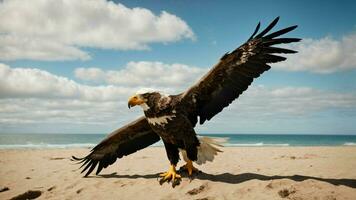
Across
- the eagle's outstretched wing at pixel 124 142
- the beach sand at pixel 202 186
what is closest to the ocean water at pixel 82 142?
the eagle's outstretched wing at pixel 124 142

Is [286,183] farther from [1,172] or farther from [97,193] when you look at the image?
[1,172]

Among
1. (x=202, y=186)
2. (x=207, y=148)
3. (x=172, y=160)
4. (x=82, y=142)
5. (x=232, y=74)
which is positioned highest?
(x=232, y=74)

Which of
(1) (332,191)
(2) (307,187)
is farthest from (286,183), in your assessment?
(1) (332,191)

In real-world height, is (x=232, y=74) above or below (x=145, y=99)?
above

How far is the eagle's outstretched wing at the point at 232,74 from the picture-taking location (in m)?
5.55

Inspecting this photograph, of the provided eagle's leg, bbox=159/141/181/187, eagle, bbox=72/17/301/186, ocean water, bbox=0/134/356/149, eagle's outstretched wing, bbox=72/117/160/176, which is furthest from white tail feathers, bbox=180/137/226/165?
ocean water, bbox=0/134/356/149

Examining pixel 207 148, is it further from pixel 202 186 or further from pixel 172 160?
pixel 202 186

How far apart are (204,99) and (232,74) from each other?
0.67m

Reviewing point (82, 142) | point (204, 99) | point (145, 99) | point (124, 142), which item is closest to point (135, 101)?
point (145, 99)

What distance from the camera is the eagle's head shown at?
545 cm

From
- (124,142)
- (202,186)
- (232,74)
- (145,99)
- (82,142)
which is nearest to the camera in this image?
(202,186)

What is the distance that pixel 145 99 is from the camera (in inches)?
216

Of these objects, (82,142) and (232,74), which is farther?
(82,142)

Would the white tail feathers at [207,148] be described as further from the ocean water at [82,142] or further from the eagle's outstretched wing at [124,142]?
the ocean water at [82,142]
